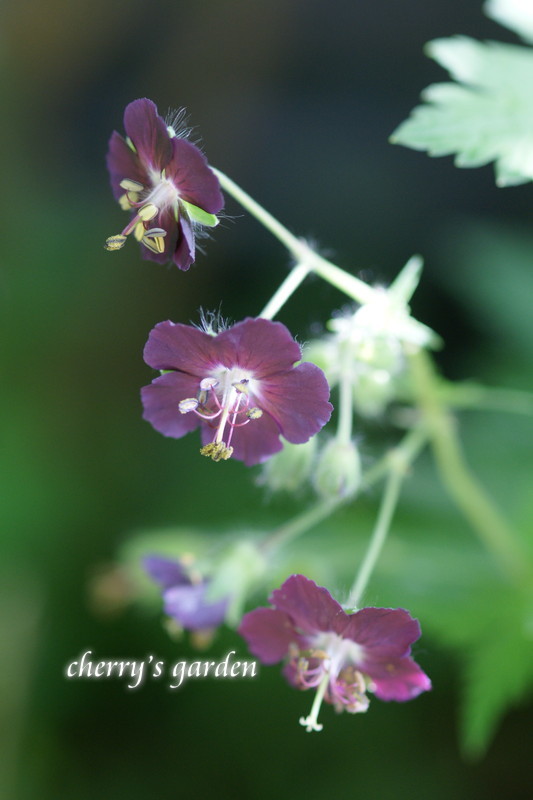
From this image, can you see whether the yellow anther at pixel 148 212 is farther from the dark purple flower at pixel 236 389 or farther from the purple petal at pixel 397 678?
the purple petal at pixel 397 678

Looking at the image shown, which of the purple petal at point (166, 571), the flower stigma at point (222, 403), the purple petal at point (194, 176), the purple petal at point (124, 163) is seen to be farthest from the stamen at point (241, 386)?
the purple petal at point (166, 571)

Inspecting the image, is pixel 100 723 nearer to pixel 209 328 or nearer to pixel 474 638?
pixel 474 638

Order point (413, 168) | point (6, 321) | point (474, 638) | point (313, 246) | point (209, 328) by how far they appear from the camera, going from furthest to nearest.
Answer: point (413, 168)
point (6, 321)
point (474, 638)
point (313, 246)
point (209, 328)

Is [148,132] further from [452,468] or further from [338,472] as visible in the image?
[452,468]

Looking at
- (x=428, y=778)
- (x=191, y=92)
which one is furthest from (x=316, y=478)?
(x=191, y=92)

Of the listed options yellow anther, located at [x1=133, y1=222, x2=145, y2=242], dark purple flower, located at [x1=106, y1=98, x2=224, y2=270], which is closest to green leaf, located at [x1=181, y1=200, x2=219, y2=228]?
dark purple flower, located at [x1=106, y1=98, x2=224, y2=270]

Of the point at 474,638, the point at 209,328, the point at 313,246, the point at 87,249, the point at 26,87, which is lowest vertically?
the point at 209,328

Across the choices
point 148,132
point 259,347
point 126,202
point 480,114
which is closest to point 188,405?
point 259,347
